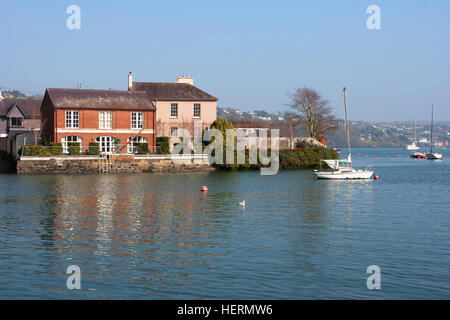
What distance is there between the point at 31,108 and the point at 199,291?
82.8 metres

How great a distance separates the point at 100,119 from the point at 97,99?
2.78 m

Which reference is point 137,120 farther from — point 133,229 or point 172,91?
point 133,229

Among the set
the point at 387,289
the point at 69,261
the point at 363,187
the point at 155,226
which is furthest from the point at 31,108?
the point at 387,289

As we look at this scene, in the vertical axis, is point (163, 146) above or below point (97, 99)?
below

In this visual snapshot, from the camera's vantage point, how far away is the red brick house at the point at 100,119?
199 feet

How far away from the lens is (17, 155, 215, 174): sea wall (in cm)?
5434

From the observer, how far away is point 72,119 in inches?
2393

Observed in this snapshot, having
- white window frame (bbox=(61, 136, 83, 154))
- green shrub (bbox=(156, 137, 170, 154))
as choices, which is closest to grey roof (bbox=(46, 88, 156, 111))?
white window frame (bbox=(61, 136, 83, 154))

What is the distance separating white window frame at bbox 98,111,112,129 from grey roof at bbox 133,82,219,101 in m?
10.2

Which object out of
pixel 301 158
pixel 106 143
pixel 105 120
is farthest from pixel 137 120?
pixel 301 158

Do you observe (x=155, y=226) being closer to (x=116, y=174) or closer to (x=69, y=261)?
(x=69, y=261)

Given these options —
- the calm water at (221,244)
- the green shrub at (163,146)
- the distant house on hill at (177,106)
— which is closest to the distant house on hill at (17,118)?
the distant house on hill at (177,106)

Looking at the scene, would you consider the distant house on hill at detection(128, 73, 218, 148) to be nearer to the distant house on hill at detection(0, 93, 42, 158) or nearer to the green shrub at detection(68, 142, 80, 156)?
the green shrub at detection(68, 142, 80, 156)

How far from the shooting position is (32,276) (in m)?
16.0
